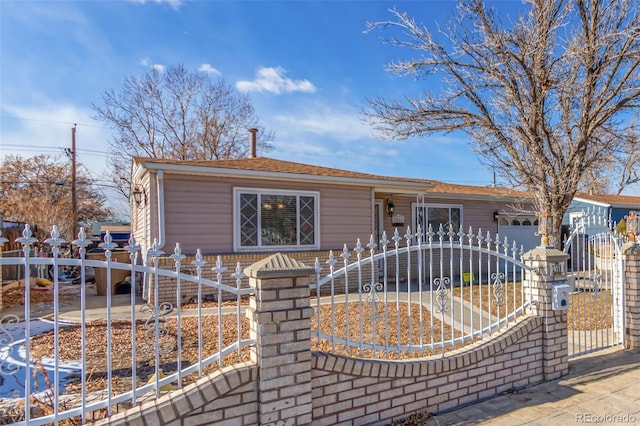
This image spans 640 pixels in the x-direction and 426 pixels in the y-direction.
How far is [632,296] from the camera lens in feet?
15.2

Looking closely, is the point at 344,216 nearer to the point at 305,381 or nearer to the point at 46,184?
the point at 305,381

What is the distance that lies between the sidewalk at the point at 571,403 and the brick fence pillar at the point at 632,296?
809 millimetres

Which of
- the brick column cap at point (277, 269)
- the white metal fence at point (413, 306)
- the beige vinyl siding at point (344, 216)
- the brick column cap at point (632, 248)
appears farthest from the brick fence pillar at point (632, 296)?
the beige vinyl siding at point (344, 216)

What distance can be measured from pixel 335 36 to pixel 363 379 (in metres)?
8.30

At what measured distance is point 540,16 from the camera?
6941 mm

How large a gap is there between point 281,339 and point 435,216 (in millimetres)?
10923

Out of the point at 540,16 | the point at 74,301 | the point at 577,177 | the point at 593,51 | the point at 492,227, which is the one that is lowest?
the point at 74,301

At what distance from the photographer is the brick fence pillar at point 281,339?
2342 millimetres

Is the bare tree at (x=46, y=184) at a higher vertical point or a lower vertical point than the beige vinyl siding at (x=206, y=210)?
higher

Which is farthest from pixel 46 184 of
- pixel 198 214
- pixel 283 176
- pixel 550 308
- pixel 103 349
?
pixel 550 308

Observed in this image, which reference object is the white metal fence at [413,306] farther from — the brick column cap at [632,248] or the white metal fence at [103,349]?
the brick column cap at [632,248]

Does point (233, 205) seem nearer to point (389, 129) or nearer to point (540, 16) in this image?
point (389, 129)

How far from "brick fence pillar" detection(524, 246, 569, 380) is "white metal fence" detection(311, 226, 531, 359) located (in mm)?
129

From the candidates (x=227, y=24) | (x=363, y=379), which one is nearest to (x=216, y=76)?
(x=227, y=24)
